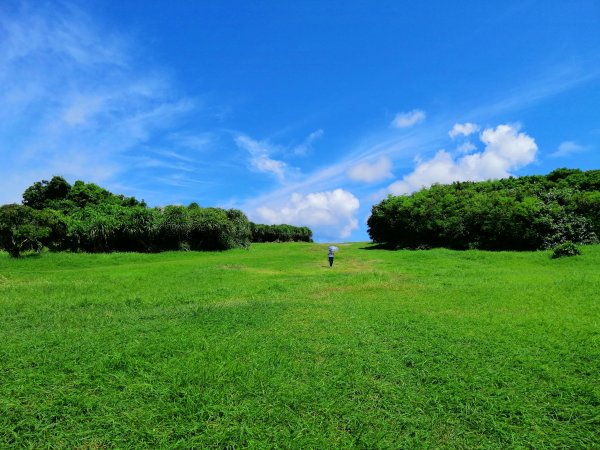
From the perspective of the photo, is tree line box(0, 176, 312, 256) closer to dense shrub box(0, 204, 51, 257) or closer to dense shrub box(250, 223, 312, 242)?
dense shrub box(0, 204, 51, 257)

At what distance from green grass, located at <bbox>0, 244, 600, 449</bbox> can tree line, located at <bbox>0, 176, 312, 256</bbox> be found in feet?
83.6

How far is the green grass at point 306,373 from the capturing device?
4.67m

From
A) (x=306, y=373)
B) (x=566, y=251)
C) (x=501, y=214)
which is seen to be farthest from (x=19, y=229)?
(x=501, y=214)

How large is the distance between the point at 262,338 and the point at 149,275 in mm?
14467

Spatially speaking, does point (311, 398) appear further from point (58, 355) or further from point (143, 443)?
point (58, 355)

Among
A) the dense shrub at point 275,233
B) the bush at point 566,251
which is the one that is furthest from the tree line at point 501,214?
the dense shrub at point 275,233

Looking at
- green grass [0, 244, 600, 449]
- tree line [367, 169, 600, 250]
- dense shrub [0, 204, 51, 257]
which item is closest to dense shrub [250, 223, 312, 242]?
tree line [367, 169, 600, 250]

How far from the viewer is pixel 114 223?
36.6m

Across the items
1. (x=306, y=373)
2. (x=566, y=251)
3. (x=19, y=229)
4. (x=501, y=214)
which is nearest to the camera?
(x=306, y=373)

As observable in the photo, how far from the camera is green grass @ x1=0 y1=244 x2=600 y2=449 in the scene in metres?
4.67

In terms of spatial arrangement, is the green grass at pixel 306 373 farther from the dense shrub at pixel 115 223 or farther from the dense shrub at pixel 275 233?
the dense shrub at pixel 275 233

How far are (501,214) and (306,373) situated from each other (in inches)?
1175

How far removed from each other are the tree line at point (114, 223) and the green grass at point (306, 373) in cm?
2547

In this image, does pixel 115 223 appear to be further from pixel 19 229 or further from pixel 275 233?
pixel 275 233
